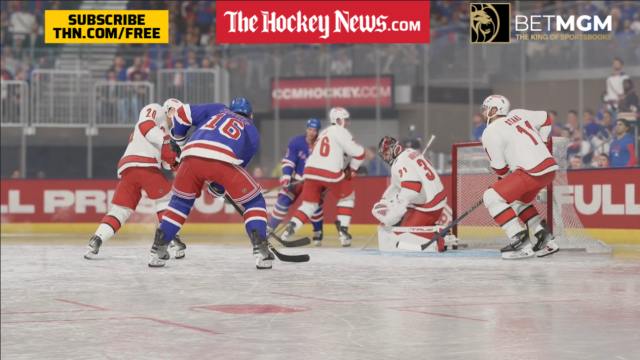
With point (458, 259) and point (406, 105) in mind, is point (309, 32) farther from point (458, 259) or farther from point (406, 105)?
point (458, 259)

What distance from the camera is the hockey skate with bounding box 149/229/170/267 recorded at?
1021 cm

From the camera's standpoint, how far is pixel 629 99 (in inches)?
635

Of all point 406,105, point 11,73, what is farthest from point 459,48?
point 11,73

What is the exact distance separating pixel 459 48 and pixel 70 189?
616cm

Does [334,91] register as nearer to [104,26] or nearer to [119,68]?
[119,68]

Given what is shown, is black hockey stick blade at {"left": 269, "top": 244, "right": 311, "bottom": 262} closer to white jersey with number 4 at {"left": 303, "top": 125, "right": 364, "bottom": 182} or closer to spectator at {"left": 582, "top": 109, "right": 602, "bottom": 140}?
white jersey with number 4 at {"left": 303, "top": 125, "right": 364, "bottom": 182}

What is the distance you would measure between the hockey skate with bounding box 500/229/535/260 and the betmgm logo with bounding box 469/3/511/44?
6363mm

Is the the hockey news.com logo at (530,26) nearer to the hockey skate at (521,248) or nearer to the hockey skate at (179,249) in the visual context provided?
the hockey skate at (521,248)

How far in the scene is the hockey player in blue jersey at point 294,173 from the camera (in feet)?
48.9

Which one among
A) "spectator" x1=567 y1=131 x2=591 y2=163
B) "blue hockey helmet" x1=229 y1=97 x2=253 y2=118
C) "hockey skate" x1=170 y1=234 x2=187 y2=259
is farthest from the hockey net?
"blue hockey helmet" x1=229 y1=97 x2=253 y2=118

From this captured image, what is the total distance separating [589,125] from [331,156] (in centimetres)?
397

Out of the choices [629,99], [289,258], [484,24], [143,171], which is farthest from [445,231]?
[484,24]

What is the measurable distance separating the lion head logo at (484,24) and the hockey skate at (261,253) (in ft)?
26.9

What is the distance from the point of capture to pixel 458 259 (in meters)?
11.6
